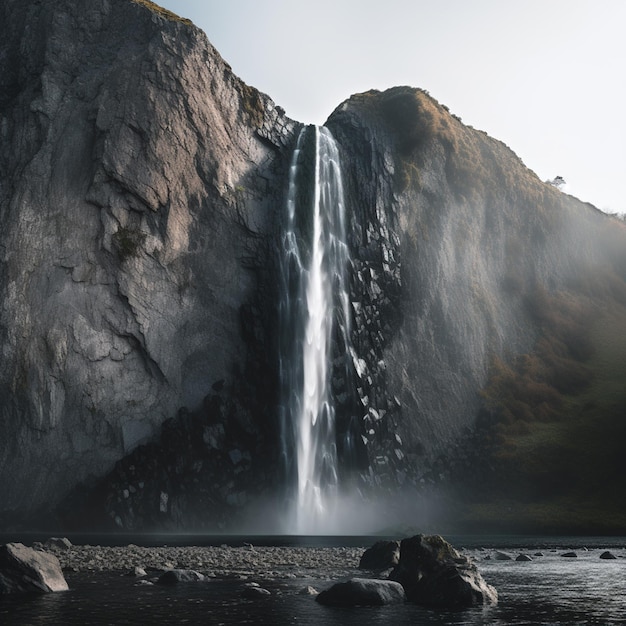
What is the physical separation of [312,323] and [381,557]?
3250 centimetres

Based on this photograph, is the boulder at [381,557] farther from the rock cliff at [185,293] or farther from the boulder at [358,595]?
the rock cliff at [185,293]

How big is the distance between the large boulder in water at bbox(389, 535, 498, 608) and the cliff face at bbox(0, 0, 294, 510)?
35046 millimetres

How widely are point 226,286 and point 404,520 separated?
69.2 ft

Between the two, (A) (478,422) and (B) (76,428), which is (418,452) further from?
(B) (76,428)

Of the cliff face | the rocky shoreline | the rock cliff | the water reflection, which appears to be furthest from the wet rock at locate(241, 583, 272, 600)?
the cliff face

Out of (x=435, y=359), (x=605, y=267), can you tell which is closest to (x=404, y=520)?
(x=435, y=359)

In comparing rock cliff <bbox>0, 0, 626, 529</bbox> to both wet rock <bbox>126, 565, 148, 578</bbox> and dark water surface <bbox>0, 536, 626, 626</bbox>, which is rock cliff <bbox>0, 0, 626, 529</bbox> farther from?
dark water surface <bbox>0, 536, 626, 626</bbox>

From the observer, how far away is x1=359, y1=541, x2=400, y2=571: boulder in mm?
21344

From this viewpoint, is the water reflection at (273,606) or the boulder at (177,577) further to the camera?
the boulder at (177,577)

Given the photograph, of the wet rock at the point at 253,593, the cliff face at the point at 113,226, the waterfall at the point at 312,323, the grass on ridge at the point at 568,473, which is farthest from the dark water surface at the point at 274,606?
the grass on ridge at the point at 568,473

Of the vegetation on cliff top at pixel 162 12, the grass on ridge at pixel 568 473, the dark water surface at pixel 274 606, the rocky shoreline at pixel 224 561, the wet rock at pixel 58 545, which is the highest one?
the vegetation on cliff top at pixel 162 12

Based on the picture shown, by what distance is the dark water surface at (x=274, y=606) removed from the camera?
1173 cm

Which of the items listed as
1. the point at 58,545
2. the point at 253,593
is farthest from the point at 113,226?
the point at 253,593

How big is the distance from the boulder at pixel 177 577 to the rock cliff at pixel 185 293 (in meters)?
29.9
